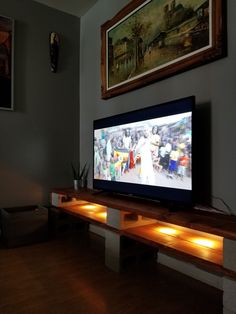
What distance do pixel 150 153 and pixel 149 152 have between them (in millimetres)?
14

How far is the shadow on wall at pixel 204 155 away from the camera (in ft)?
5.50

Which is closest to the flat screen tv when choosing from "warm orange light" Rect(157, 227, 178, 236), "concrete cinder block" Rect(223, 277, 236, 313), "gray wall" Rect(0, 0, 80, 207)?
"warm orange light" Rect(157, 227, 178, 236)

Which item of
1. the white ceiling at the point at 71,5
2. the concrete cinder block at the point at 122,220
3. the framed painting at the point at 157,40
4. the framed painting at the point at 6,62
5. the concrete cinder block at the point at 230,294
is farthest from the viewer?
the white ceiling at the point at 71,5

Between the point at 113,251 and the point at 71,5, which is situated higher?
the point at 71,5

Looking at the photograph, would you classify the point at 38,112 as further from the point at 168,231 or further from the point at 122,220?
the point at 168,231

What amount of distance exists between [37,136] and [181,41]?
1.85 meters

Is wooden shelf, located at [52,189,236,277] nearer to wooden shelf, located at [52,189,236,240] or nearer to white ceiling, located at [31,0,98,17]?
wooden shelf, located at [52,189,236,240]

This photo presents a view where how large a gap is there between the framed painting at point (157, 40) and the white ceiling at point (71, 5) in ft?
1.62

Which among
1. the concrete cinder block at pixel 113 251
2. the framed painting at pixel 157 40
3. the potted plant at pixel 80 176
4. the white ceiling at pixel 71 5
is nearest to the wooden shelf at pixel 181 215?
the concrete cinder block at pixel 113 251

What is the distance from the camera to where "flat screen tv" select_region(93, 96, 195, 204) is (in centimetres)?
158

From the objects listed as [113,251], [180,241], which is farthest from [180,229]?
[113,251]

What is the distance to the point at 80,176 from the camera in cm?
291

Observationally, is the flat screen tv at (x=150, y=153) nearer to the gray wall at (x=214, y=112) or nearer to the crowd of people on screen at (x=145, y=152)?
the crowd of people on screen at (x=145, y=152)

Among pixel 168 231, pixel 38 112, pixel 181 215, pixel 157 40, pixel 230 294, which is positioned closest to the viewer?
pixel 230 294
